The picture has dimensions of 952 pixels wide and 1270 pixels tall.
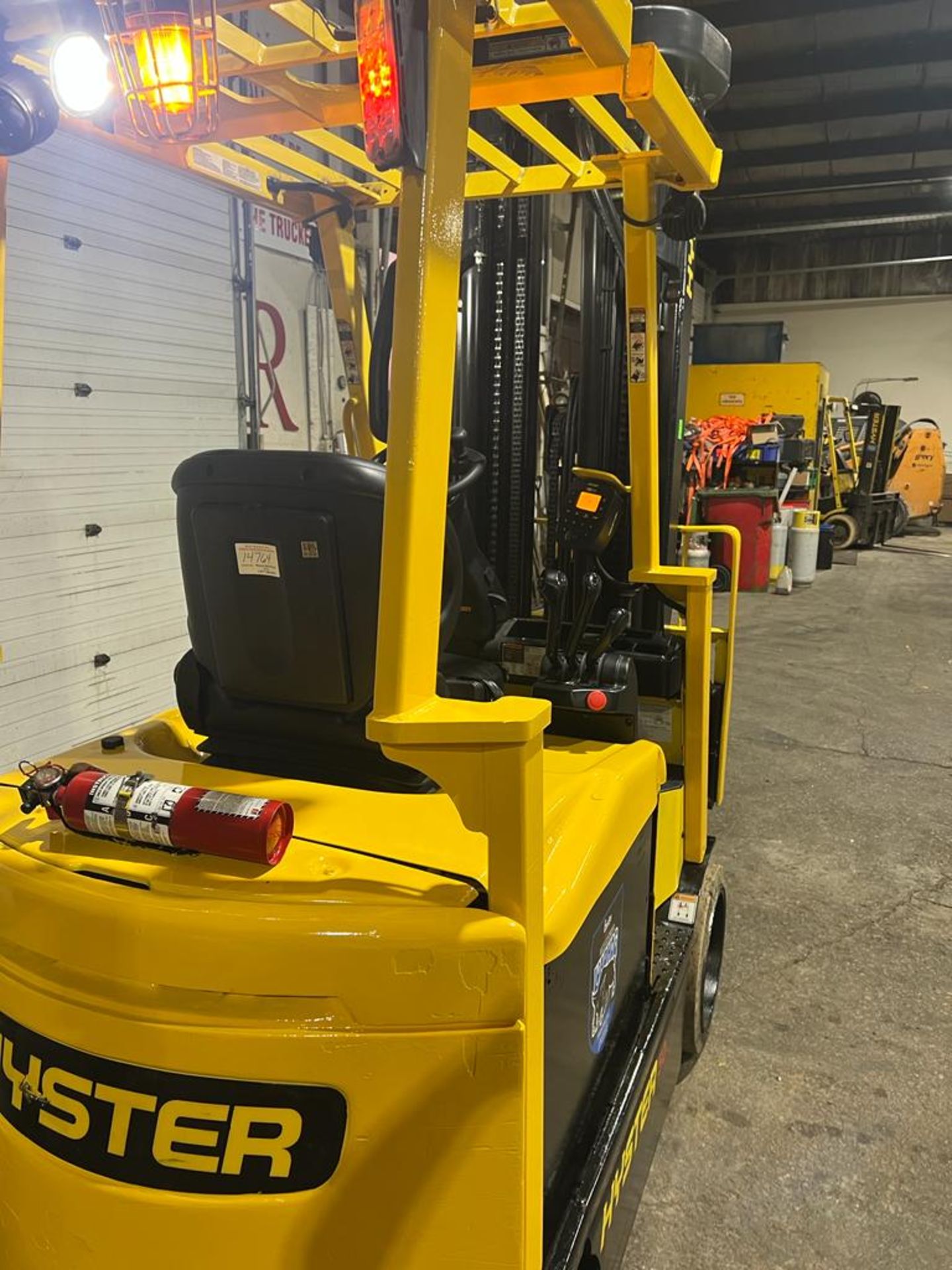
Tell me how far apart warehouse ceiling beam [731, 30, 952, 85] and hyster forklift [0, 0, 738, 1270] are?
10179 millimetres

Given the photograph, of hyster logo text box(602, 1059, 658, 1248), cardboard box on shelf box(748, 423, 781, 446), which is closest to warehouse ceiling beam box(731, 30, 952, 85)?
cardboard box on shelf box(748, 423, 781, 446)

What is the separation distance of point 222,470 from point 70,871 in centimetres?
68

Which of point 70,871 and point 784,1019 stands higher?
point 70,871

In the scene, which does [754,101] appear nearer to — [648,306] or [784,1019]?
[648,306]

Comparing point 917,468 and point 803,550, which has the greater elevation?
point 917,468

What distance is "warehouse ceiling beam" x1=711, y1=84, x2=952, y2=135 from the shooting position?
11336 mm

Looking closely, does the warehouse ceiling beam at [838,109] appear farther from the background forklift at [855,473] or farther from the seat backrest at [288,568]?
the seat backrest at [288,568]

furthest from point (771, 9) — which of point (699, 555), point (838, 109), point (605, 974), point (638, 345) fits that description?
point (605, 974)

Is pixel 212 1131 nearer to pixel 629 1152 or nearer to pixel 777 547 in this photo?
pixel 629 1152

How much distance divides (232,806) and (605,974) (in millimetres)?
896

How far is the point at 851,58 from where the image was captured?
33.0ft

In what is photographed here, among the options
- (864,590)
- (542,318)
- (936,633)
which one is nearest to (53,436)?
(542,318)

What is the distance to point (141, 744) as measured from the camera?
191 cm

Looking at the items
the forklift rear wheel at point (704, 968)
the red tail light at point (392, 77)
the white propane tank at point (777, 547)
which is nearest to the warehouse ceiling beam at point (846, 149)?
the white propane tank at point (777, 547)
